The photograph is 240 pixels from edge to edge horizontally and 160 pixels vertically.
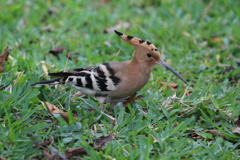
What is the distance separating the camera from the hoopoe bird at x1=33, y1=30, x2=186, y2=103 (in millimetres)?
4023

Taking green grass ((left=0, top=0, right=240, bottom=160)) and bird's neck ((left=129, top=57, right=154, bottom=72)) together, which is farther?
bird's neck ((left=129, top=57, right=154, bottom=72))

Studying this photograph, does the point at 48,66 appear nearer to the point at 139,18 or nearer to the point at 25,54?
the point at 25,54

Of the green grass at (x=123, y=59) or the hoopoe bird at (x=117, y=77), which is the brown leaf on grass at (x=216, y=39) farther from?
the hoopoe bird at (x=117, y=77)

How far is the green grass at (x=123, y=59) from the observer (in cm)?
354

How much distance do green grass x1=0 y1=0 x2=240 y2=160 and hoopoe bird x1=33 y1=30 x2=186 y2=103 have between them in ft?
0.55

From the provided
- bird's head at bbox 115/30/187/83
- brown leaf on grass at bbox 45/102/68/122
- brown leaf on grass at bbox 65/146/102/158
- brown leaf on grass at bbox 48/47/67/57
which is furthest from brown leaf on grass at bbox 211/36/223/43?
brown leaf on grass at bbox 65/146/102/158

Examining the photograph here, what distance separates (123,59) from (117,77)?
147cm

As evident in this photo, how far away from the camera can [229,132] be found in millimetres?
3828

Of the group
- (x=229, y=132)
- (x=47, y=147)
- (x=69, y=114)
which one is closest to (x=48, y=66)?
(x=69, y=114)

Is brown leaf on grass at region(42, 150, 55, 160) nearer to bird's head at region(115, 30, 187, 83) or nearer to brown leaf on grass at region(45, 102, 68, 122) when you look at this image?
brown leaf on grass at region(45, 102, 68, 122)

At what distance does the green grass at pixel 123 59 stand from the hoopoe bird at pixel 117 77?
0.17 meters

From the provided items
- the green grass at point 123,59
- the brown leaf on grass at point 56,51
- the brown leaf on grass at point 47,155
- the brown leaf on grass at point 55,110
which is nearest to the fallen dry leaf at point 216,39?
the green grass at point 123,59

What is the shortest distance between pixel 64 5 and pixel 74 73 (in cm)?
325

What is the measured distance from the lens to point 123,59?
216 inches
